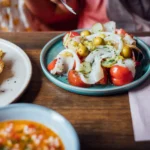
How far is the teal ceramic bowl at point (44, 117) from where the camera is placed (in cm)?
68

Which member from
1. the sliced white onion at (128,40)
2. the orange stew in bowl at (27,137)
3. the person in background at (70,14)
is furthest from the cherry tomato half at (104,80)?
the person in background at (70,14)

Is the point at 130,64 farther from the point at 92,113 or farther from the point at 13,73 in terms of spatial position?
the point at 13,73

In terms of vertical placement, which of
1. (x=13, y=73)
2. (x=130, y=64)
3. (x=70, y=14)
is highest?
(x=130, y=64)

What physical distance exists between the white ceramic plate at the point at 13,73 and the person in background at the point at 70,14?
0.37 metres

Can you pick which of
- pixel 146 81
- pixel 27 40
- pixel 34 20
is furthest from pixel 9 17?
pixel 146 81

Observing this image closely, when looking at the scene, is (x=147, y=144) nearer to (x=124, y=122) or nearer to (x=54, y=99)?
(x=124, y=122)

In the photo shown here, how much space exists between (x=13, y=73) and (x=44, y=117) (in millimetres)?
258

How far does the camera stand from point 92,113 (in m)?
0.83

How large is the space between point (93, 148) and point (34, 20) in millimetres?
827

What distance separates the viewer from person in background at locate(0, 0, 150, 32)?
1.35 m

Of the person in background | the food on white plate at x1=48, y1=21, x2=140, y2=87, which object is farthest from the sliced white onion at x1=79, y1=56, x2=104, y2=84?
the person in background

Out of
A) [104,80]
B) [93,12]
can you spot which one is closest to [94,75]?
[104,80]

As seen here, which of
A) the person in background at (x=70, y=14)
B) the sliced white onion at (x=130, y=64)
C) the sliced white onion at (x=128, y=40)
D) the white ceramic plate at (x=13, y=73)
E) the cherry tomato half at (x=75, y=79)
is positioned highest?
the sliced white onion at (x=128, y=40)

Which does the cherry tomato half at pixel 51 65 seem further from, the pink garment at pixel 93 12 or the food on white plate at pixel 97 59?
the pink garment at pixel 93 12
